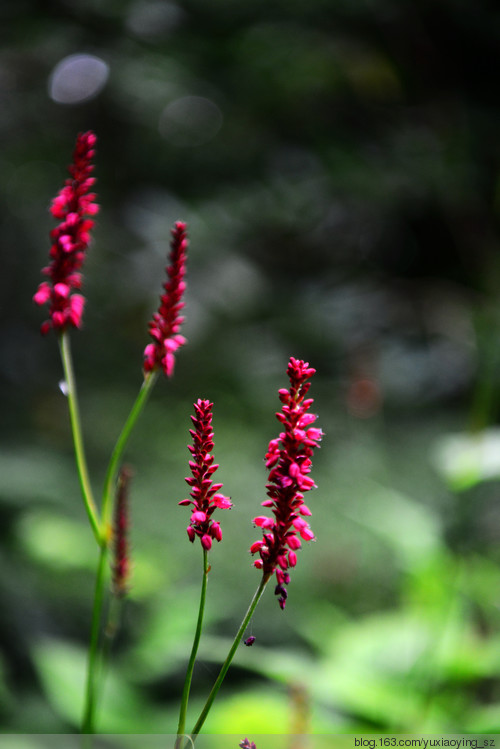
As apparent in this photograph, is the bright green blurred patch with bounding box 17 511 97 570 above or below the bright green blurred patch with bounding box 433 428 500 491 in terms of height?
below

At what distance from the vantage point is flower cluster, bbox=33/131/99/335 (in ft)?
2.34

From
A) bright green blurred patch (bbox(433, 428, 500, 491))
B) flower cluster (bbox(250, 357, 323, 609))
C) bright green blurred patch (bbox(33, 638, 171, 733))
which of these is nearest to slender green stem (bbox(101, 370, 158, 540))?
flower cluster (bbox(250, 357, 323, 609))

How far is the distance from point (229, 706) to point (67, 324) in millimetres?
1301

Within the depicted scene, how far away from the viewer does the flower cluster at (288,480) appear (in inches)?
22.3

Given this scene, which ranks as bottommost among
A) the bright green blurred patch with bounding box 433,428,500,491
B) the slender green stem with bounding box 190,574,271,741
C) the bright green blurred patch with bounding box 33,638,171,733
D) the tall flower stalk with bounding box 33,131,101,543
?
the bright green blurred patch with bounding box 33,638,171,733

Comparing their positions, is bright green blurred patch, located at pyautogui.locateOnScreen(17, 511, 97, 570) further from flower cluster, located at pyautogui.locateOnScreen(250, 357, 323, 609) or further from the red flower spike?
flower cluster, located at pyautogui.locateOnScreen(250, 357, 323, 609)

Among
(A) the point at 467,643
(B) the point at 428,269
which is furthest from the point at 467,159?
(A) the point at 467,643

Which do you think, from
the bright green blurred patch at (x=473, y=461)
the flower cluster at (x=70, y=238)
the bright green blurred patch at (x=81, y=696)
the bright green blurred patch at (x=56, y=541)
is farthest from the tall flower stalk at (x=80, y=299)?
the bright green blurred patch at (x=56, y=541)

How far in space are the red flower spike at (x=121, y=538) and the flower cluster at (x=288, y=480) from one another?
38cm

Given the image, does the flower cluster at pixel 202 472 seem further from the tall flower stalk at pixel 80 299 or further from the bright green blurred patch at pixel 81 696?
the bright green blurred patch at pixel 81 696

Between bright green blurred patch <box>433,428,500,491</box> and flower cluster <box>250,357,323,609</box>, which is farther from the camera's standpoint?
bright green blurred patch <box>433,428,500,491</box>

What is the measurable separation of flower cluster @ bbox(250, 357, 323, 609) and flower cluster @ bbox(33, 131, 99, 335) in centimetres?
33

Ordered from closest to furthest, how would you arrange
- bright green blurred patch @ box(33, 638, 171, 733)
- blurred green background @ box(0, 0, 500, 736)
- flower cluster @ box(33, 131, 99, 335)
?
flower cluster @ box(33, 131, 99, 335)
bright green blurred patch @ box(33, 638, 171, 733)
blurred green background @ box(0, 0, 500, 736)

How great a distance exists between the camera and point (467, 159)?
3.60 metres
